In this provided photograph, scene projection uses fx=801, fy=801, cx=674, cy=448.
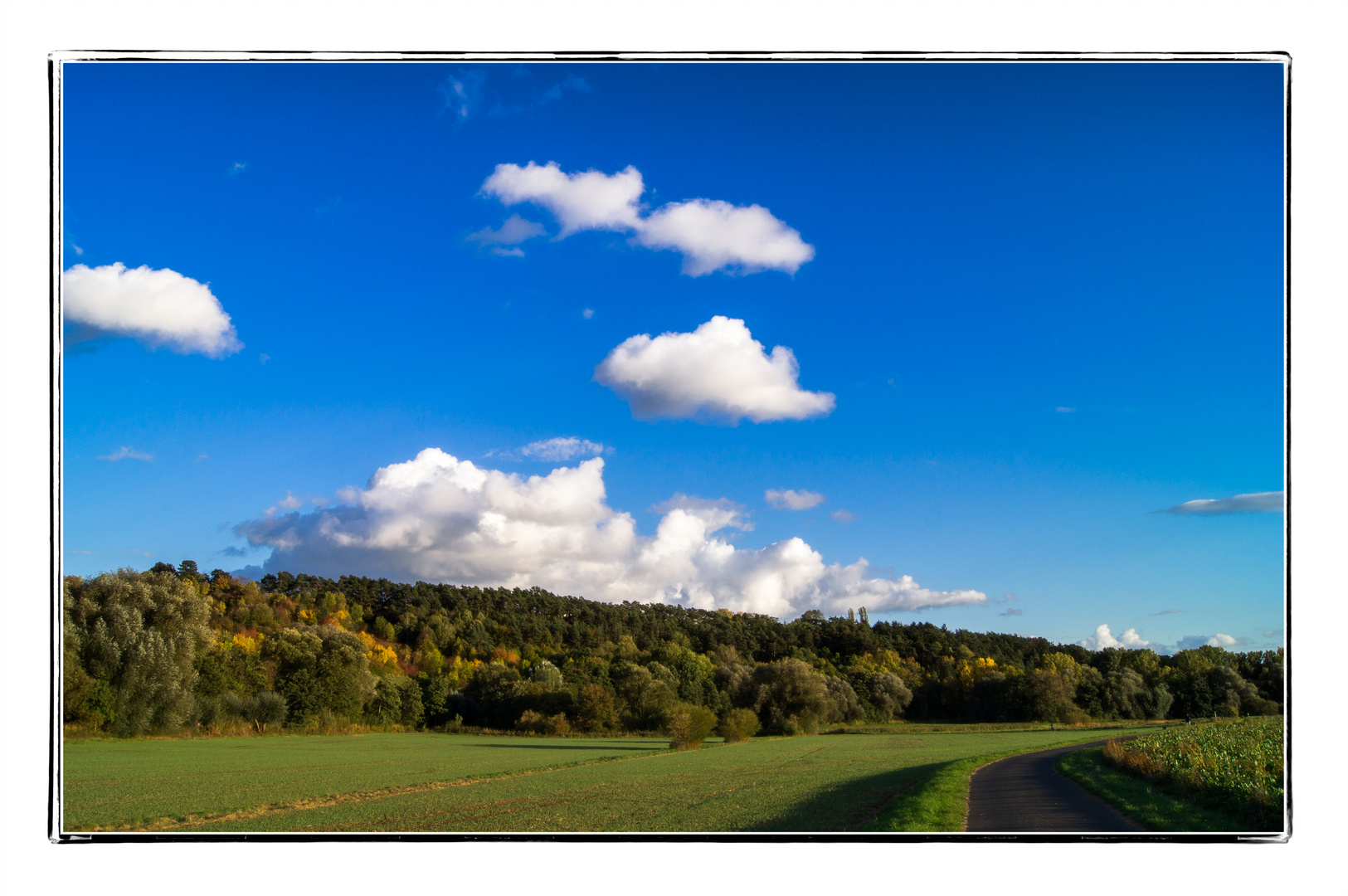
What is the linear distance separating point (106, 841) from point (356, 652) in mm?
32126

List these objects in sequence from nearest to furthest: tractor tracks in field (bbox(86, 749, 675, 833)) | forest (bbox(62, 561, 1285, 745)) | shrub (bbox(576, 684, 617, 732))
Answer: tractor tracks in field (bbox(86, 749, 675, 833))
forest (bbox(62, 561, 1285, 745))
shrub (bbox(576, 684, 617, 732))

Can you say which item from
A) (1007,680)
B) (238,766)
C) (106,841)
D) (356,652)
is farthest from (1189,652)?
(356,652)

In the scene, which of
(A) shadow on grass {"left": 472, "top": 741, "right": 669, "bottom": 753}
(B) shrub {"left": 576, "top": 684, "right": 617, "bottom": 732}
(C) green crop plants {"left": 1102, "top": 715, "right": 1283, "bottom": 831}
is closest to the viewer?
(C) green crop plants {"left": 1102, "top": 715, "right": 1283, "bottom": 831}

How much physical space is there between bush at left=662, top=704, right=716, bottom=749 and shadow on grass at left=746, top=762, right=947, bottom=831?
13239mm

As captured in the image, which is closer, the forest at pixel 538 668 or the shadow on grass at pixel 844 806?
the shadow on grass at pixel 844 806

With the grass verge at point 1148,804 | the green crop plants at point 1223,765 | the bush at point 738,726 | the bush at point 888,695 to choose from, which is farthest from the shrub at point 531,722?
the green crop plants at point 1223,765

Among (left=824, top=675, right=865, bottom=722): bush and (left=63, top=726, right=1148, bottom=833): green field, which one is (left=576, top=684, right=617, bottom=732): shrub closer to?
(left=63, top=726, right=1148, bottom=833): green field

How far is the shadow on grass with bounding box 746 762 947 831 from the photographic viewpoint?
17.3 metres

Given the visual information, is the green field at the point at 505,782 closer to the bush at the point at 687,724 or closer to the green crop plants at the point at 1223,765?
the bush at the point at 687,724

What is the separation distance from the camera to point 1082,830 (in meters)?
15.6

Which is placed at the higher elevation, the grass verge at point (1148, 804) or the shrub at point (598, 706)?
the grass verge at point (1148, 804)

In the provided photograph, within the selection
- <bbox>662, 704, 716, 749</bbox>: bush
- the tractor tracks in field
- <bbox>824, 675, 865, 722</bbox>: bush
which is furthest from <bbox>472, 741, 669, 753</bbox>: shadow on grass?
<bbox>824, 675, 865, 722</bbox>: bush

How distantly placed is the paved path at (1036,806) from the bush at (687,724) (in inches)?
591

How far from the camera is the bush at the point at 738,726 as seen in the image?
4012cm
